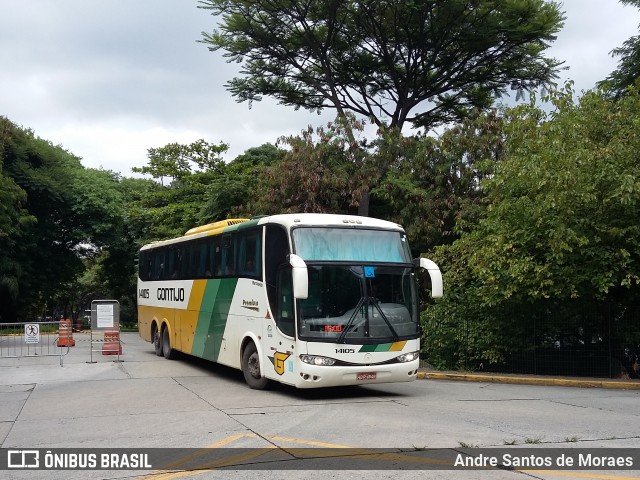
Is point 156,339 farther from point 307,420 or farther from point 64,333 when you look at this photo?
point 307,420

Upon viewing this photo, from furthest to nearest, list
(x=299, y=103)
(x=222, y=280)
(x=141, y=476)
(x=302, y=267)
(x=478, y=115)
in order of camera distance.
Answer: (x=299, y=103) < (x=478, y=115) < (x=222, y=280) < (x=302, y=267) < (x=141, y=476)

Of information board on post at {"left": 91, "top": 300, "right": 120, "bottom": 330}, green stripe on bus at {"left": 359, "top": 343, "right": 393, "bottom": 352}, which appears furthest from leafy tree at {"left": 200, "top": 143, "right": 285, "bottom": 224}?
green stripe on bus at {"left": 359, "top": 343, "right": 393, "bottom": 352}

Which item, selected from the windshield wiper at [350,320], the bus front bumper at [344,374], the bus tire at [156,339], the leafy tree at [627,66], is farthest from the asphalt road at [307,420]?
the leafy tree at [627,66]

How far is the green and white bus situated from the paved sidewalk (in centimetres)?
408

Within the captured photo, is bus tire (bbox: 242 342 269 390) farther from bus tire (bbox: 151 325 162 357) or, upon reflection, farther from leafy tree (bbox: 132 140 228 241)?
leafy tree (bbox: 132 140 228 241)

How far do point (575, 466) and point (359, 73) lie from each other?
24493 mm

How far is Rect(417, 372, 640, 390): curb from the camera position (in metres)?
14.9

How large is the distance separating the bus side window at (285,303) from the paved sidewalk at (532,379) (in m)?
5.68

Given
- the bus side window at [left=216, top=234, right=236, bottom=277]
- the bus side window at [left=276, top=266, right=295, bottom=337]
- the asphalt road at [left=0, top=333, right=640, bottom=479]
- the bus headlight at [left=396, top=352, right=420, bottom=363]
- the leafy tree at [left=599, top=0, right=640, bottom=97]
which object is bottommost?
the asphalt road at [left=0, top=333, right=640, bottom=479]

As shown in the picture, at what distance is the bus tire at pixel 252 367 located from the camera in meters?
13.8

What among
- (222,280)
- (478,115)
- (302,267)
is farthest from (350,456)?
(478,115)

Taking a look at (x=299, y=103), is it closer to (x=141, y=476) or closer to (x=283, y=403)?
(x=283, y=403)

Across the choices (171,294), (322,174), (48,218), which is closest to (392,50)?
(322,174)

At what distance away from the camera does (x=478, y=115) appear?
23969 millimetres
